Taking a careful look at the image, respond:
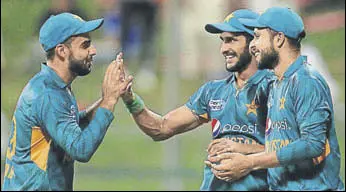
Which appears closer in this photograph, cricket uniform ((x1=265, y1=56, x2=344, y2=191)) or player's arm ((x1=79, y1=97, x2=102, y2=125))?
cricket uniform ((x1=265, y1=56, x2=344, y2=191))

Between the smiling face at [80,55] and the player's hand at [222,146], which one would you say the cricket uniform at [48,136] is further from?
the player's hand at [222,146]

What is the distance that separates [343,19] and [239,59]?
8.01 meters

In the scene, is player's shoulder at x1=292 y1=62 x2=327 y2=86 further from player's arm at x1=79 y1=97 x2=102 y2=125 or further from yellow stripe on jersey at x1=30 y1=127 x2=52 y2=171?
yellow stripe on jersey at x1=30 y1=127 x2=52 y2=171

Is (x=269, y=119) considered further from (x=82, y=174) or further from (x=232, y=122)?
(x=82, y=174)

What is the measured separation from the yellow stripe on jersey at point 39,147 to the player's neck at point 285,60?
4.33 feet

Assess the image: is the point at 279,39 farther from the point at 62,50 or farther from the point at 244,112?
the point at 62,50

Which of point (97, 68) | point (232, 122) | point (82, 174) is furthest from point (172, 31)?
point (232, 122)

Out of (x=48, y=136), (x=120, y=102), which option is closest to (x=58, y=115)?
(x=48, y=136)

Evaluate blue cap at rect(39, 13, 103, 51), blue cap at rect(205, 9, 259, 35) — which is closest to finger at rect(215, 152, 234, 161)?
blue cap at rect(205, 9, 259, 35)

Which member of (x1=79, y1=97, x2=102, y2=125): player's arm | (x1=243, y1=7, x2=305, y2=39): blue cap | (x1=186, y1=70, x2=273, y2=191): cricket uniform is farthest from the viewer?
(x1=186, y1=70, x2=273, y2=191): cricket uniform

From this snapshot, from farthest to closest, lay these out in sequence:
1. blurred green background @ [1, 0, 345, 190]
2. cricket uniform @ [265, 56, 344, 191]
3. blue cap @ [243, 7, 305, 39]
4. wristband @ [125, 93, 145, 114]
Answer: blurred green background @ [1, 0, 345, 190], wristband @ [125, 93, 145, 114], blue cap @ [243, 7, 305, 39], cricket uniform @ [265, 56, 344, 191]

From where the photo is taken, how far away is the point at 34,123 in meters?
8.02

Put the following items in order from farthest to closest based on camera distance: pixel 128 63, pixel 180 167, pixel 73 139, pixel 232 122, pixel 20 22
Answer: pixel 128 63 < pixel 180 167 < pixel 20 22 < pixel 232 122 < pixel 73 139

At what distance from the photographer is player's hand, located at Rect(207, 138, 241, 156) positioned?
317 inches
